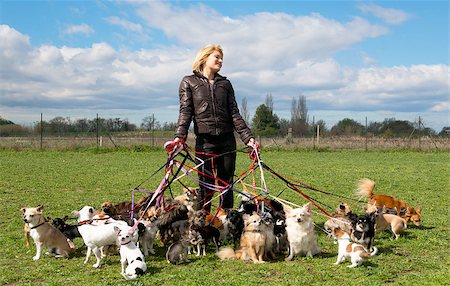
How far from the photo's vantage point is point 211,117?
19.5 ft

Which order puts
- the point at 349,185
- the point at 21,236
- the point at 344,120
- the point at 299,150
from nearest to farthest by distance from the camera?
the point at 21,236
the point at 349,185
the point at 299,150
the point at 344,120

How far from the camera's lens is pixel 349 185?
1271 centimetres

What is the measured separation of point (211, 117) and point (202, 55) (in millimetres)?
846

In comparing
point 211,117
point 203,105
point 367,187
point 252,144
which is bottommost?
point 367,187

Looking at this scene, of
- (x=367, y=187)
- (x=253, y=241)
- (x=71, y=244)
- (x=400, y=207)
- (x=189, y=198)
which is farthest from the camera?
(x=367, y=187)

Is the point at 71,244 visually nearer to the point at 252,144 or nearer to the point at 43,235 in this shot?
the point at 43,235

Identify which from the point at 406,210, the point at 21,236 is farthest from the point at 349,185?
the point at 21,236

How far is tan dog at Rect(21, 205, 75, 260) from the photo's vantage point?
5465 mm

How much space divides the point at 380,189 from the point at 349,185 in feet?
2.96

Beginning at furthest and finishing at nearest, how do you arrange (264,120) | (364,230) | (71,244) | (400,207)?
1. (264,120)
2. (400,207)
3. (71,244)
4. (364,230)

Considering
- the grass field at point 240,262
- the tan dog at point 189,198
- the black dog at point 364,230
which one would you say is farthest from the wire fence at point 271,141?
the black dog at point 364,230

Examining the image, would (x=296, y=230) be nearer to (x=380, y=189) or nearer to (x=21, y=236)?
(x=21, y=236)

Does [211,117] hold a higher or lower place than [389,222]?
higher

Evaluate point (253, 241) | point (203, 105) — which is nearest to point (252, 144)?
point (203, 105)
